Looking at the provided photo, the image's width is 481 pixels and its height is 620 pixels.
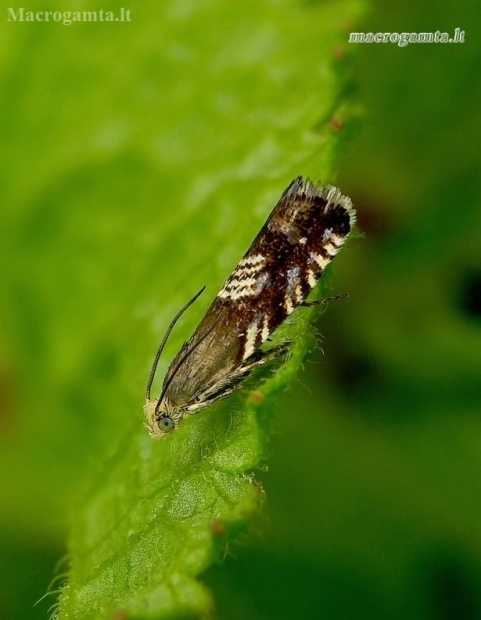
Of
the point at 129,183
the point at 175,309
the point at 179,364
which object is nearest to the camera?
the point at 179,364

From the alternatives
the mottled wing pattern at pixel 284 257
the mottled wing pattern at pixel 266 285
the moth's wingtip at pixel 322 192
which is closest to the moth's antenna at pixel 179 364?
the mottled wing pattern at pixel 266 285

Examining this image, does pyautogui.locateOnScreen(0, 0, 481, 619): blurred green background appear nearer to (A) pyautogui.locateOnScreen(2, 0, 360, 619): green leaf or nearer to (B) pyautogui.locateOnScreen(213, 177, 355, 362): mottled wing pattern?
(A) pyautogui.locateOnScreen(2, 0, 360, 619): green leaf

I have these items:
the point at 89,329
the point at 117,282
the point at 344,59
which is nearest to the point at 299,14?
the point at 344,59

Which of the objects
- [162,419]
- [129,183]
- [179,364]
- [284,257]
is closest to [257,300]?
[284,257]

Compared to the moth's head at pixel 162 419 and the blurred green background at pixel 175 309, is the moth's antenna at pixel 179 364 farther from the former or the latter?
the blurred green background at pixel 175 309

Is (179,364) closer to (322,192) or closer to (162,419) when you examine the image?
(162,419)

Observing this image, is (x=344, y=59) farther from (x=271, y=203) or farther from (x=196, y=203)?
(x=196, y=203)

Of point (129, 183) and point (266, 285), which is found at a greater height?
point (129, 183)
